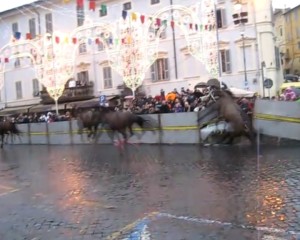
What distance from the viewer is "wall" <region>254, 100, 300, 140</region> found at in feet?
51.7

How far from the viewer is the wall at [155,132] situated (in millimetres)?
18953

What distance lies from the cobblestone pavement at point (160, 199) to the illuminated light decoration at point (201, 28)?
53.4 feet

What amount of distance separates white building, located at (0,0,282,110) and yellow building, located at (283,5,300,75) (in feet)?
132

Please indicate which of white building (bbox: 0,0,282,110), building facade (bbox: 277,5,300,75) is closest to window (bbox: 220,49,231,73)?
white building (bbox: 0,0,282,110)

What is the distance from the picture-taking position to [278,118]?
16312mm

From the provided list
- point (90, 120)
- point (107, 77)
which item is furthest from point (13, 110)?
point (90, 120)

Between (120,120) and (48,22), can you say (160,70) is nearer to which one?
(48,22)

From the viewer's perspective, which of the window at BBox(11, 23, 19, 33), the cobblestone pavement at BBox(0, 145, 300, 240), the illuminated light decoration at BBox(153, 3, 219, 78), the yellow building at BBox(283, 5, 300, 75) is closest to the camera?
the cobblestone pavement at BBox(0, 145, 300, 240)

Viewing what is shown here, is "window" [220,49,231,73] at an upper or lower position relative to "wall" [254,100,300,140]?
upper

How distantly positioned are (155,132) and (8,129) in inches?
415

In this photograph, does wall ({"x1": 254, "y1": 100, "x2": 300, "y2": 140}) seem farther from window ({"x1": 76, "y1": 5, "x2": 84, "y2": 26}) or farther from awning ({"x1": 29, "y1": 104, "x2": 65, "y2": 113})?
window ({"x1": 76, "y1": 5, "x2": 84, "y2": 26})

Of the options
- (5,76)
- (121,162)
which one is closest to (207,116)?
(121,162)

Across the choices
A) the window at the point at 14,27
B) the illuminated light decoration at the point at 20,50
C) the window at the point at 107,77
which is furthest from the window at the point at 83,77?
the window at the point at 14,27

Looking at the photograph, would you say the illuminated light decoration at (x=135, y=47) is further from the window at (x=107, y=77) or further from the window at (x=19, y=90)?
the window at (x=19, y=90)
